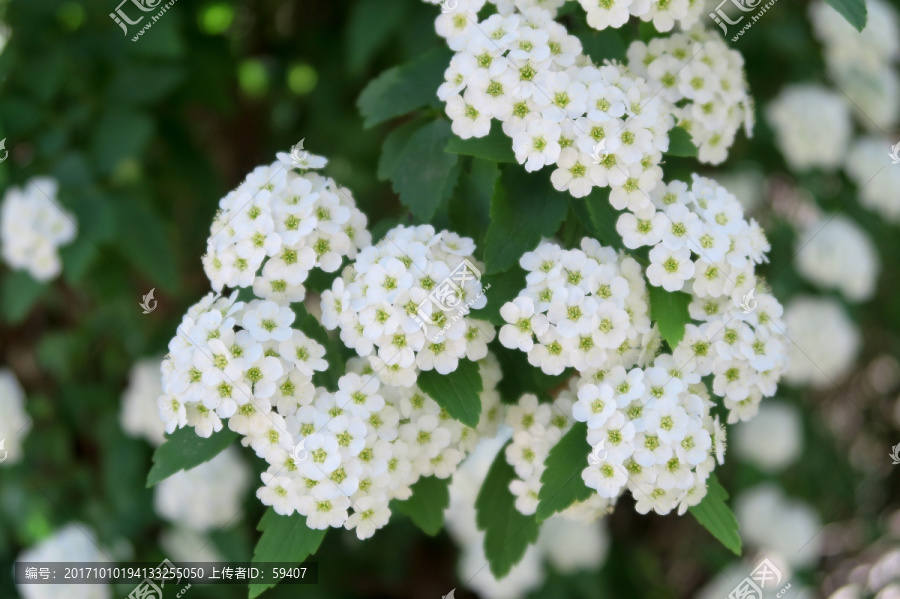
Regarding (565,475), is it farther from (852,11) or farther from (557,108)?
(852,11)

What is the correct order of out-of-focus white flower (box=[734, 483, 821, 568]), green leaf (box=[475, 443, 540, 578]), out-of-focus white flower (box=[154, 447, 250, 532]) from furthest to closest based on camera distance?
1. out-of-focus white flower (box=[734, 483, 821, 568])
2. out-of-focus white flower (box=[154, 447, 250, 532])
3. green leaf (box=[475, 443, 540, 578])

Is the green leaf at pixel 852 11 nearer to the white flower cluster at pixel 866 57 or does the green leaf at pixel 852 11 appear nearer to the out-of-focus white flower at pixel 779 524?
the white flower cluster at pixel 866 57

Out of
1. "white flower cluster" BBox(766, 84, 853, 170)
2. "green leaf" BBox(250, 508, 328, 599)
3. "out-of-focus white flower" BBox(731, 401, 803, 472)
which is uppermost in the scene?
"white flower cluster" BBox(766, 84, 853, 170)

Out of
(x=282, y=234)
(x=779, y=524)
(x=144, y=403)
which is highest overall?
(x=282, y=234)

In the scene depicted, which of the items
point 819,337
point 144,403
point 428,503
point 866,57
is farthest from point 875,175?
point 144,403

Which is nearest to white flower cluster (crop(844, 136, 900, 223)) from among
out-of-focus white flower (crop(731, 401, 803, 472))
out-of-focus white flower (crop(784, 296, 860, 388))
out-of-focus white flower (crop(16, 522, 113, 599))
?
out-of-focus white flower (crop(784, 296, 860, 388))

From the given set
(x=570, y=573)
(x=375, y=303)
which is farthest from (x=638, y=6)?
(x=570, y=573)

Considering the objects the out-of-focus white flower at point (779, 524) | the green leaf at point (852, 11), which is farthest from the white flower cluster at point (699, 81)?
the out-of-focus white flower at point (779, 524)

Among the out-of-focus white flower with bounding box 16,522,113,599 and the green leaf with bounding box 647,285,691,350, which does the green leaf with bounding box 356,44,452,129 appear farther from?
the out-of-focus white flower with bounding box 16,522,113,599
